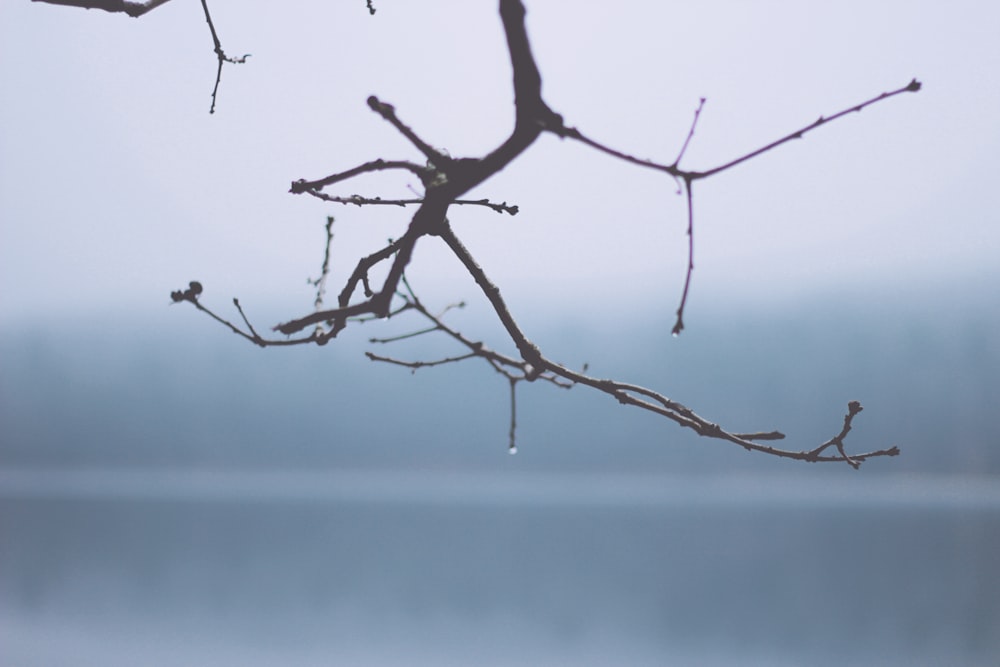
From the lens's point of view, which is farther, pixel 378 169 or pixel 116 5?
pixel 116 5

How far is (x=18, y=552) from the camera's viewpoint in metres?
10.6

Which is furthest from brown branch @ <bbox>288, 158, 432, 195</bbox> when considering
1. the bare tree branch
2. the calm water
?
the calm water

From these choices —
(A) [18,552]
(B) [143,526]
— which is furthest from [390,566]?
(B) [143,526]

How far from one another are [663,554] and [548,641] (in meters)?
5.21

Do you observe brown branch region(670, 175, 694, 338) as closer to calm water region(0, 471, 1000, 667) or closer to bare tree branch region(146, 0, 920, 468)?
bare tree branch region(146, 0, 920, 468)

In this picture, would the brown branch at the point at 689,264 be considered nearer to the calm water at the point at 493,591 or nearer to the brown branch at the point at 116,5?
the brown branch at the point at 116,5

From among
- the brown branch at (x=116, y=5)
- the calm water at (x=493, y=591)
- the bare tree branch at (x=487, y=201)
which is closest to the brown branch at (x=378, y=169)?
the bare tree branch at (x=487, y=201)

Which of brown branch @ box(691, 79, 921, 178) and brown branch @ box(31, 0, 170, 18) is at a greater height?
brown branch @ box(31, 0, 170, 18)

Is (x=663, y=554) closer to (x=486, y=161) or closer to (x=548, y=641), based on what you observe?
(x=548, y=641)

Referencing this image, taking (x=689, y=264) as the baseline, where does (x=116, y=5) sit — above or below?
above

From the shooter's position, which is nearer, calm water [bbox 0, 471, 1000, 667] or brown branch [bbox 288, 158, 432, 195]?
brown branch [bbox 288, 158, 432, 195]

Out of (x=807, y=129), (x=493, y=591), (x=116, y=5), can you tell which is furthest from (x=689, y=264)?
(x=493, y=591)

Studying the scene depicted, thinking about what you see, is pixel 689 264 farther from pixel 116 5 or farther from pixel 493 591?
pixel 493 591

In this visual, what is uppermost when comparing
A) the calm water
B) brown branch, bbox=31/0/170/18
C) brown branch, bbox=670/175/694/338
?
brown branch, bbox=31/0/170/18
